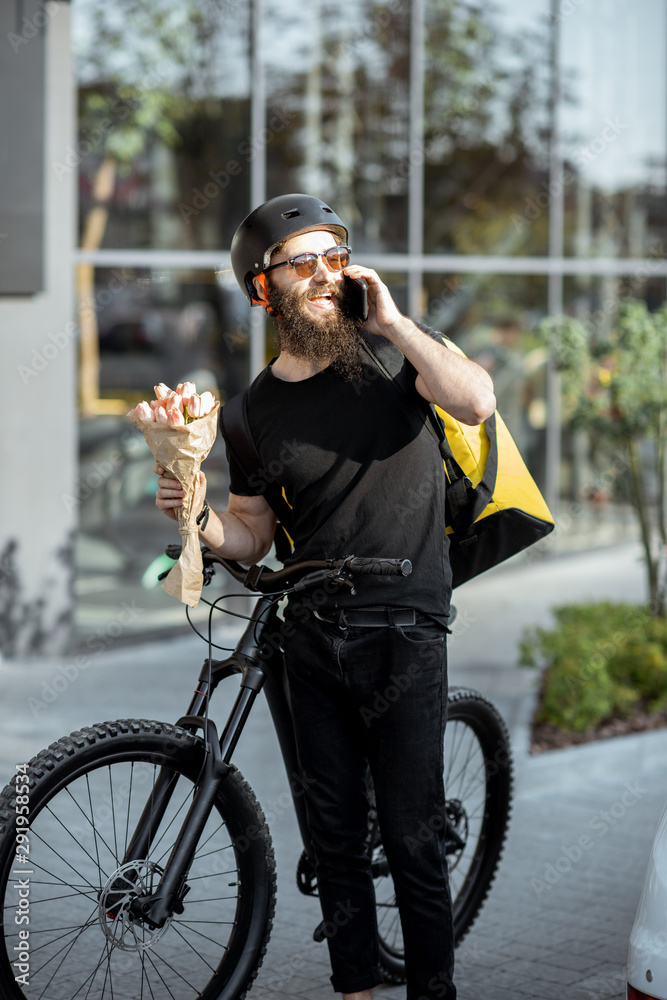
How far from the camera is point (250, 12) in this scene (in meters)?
8.59

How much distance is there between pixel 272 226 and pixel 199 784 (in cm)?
135

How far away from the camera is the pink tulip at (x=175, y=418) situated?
2703 millimetres

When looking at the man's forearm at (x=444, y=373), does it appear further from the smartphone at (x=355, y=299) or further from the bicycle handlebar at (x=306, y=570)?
the bicycle handlebar at (x=306, y=570)

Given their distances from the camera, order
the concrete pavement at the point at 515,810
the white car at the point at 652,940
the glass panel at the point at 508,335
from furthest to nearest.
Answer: the glass panel at the point at 508,335 < the concrete pavement at the point at 515,810 < the white car at the point at 652,940

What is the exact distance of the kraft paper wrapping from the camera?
274cm

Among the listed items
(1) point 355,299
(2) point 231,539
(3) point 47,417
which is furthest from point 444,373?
(3) point 47,417

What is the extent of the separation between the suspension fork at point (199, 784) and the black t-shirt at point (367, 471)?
27 centimetres

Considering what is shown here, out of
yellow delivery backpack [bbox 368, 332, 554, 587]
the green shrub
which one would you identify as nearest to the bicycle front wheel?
yellow delivery backpack [bbox 368, 332, 554, 587]

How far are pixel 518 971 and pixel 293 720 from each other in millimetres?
1301

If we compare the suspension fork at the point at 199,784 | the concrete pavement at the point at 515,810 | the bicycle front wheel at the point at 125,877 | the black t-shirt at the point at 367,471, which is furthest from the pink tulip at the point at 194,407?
the concrete pavement at the point at 515,810

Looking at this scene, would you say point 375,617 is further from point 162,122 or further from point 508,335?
point 508,335

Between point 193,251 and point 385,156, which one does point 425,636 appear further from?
point 385,156

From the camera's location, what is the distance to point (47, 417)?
7465 millimetres

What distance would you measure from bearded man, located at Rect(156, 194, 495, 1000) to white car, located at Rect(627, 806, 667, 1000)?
561 millimetres
